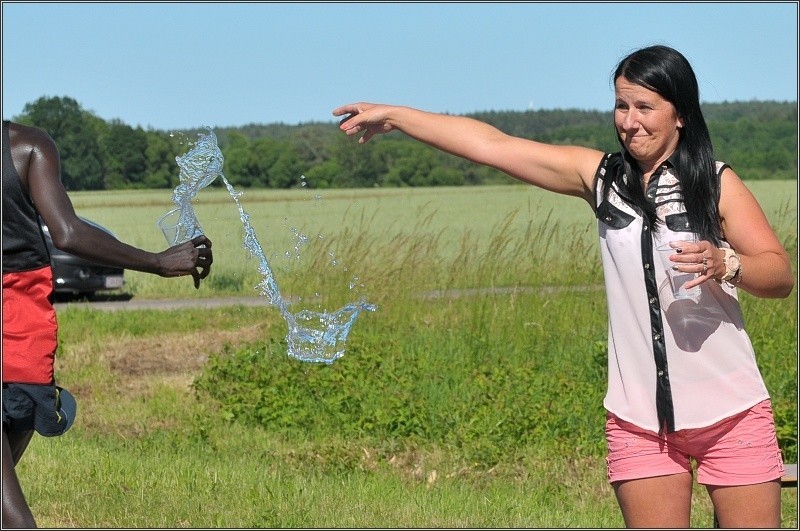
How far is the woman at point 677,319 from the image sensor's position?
11.2 ft

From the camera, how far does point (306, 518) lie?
5.91 meters

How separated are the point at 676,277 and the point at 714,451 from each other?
0.56m

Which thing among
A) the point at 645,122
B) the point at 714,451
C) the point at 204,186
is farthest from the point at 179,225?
the point at 714,451

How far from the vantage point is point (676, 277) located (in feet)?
11.2

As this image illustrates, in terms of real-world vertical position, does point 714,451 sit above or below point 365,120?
below

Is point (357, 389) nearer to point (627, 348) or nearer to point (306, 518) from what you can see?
point (306, 518)

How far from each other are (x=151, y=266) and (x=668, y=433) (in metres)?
1.92

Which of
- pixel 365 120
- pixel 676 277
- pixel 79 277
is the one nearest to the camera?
pixel 676 277

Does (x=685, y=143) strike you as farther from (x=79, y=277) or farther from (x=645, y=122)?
(x=79, y=277)

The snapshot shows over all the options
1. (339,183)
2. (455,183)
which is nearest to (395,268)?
(339,183)

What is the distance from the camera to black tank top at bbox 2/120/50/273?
3717 millimetres

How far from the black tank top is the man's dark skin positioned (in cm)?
2

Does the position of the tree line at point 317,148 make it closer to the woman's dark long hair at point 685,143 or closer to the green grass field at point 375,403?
the green grass field at point 375,403

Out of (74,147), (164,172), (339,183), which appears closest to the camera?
(74,147)
